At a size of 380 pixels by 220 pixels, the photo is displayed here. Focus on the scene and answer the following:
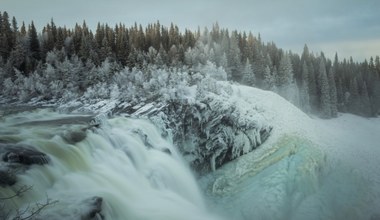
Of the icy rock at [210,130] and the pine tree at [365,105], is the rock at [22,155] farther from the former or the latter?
the pine tree at [365,105]

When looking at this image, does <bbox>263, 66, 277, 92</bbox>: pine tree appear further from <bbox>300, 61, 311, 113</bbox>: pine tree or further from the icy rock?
the icy rock

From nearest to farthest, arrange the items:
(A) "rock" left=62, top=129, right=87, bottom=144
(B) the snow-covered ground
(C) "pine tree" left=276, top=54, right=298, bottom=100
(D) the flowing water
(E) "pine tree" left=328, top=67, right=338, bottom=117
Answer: (D) the flowing water → (A) "rock" left=62, top=129, right=87, bottom=144 → (B) the snow-covered ground → (C) "pine tree" left=276, top=54, right=298, bottom=100 → (E) "pine tree" left=328, top=67, right=338, bottom=117

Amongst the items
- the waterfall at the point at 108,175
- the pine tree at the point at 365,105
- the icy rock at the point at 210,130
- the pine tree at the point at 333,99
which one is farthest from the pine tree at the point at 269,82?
the waterfall at the point at 108,175

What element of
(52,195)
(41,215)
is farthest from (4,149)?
(41,215)

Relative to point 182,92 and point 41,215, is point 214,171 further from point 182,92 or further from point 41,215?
point 41,215

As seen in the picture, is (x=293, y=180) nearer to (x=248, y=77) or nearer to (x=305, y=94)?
(x=248, y=77)

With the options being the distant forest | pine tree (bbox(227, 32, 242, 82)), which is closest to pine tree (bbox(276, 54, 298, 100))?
the distant forest
